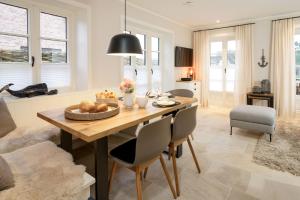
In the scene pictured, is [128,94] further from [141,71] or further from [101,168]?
[141,71]

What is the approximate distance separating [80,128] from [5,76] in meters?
1.80

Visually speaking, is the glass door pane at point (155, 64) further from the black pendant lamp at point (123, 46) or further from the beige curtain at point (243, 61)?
the black pendant lamp at point (123, 46)

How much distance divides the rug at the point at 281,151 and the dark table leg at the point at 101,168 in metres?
1.97

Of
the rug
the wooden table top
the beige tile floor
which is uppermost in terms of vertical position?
the wooden table top

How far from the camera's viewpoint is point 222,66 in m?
5.92

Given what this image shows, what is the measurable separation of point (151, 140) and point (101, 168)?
0.46 m

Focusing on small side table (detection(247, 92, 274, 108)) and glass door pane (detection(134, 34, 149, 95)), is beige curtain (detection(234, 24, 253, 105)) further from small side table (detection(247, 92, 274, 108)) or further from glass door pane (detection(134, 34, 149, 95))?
glass door pane (detection(134, 34, 149, 95))

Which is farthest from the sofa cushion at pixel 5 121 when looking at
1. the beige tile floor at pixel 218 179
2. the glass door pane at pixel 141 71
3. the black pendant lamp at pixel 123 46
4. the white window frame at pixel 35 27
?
the glass door pane at pixel 141 71

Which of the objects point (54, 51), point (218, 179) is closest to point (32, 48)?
point (54, 51)

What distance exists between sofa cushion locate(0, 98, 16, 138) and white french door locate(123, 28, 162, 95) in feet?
7.67

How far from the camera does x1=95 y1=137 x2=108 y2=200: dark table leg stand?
5.24ft

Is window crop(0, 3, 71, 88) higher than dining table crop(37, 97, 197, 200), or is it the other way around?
window crop(0, 3, 71, 88)

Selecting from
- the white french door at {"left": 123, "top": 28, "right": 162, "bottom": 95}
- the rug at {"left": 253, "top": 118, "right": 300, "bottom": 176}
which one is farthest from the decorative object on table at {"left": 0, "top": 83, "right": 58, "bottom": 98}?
the rug at {"left": 253, "top": 118, "right": 300, "bottom": 176}

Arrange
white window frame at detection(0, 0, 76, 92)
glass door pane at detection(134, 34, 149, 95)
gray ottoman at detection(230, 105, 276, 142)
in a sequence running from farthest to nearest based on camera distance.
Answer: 1. glass door pane at detection(134, 34, 149, 95)
2. gray ottoman at detection(230, 105, 276, 142)
3. white window frame at detection(0, 0, 76, 92)
